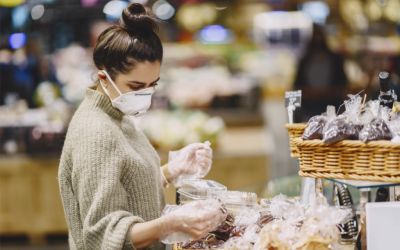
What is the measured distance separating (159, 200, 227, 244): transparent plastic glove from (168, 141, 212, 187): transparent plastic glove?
0.53m

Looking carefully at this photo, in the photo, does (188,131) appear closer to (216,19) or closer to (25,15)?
(25,15)

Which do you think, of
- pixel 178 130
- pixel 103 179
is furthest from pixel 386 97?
pixel 178 130

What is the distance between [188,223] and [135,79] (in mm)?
549

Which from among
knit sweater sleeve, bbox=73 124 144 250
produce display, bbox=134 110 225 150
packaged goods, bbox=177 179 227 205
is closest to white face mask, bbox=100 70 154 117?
knit sweater sleeve, bbox=73 124 144 250

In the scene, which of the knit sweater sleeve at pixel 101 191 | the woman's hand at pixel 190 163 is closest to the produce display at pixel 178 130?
the woman's hand at pixel 190 163

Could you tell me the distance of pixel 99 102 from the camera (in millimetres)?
1468

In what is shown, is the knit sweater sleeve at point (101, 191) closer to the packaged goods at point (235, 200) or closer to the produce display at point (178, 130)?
the packaged goods at point (235, 200)

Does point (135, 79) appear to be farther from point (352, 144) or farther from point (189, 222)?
point (352, 144)

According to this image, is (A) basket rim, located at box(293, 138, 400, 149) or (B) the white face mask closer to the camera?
(A) basket rim, located at box(293, 138, 400, 149)

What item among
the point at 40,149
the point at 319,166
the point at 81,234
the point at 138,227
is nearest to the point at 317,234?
the point at 319,166

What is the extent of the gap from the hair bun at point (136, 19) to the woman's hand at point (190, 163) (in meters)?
0.59

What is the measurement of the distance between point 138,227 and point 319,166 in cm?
61

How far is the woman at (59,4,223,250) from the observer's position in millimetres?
A: 1248

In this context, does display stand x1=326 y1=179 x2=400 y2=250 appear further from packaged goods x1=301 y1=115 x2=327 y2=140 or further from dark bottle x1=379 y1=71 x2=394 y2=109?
dark bottle x1=379 y1=71 x2=394 y2=109
